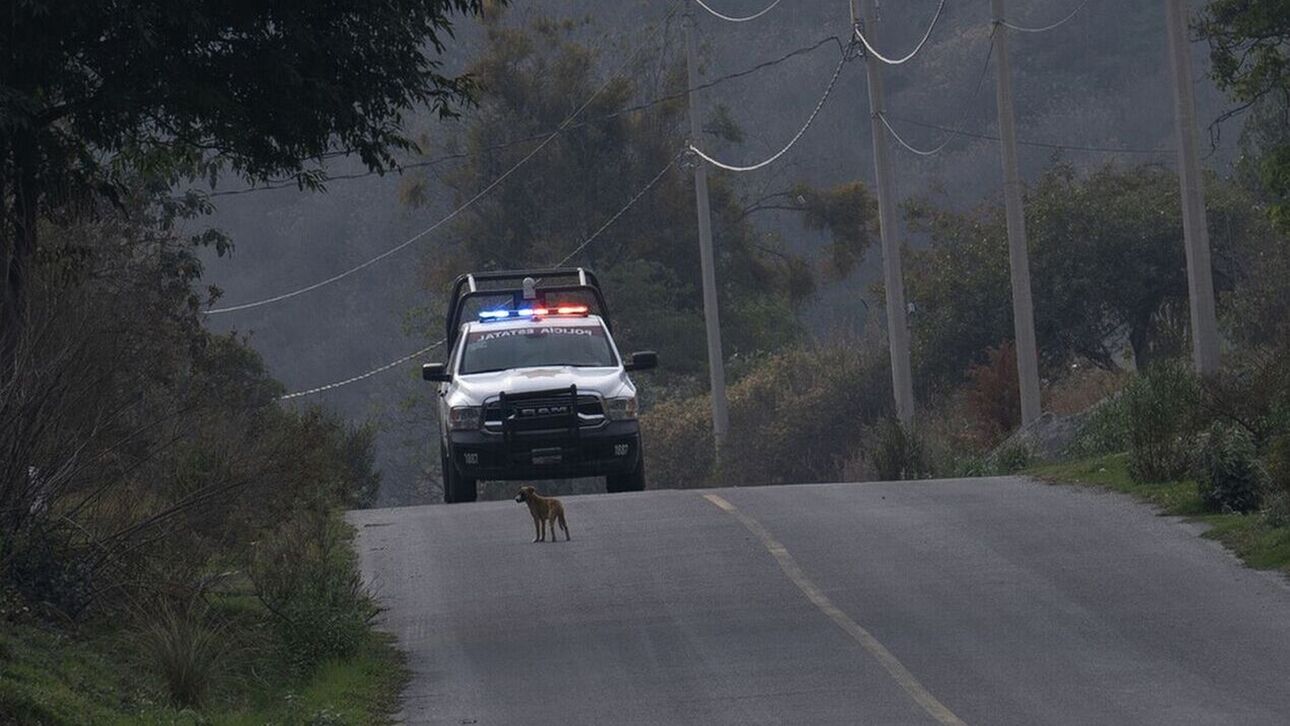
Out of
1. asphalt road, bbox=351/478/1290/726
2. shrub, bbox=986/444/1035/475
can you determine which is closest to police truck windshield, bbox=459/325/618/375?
asphalt road, bbox=351/478/1290/726

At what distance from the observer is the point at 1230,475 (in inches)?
685

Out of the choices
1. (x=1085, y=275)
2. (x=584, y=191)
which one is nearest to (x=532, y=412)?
(x=1085, y=275)

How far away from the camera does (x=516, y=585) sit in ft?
50.9

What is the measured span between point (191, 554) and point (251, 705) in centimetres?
221

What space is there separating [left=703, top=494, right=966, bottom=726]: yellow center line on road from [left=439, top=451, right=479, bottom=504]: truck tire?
481 cm

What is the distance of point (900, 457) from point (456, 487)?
684cm

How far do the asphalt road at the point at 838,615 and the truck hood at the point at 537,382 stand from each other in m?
2.38

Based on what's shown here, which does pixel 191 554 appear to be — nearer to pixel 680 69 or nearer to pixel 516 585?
pixel 516 585

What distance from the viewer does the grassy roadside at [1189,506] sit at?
50.3 feet

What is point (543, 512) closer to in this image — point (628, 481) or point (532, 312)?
point (628, 481)

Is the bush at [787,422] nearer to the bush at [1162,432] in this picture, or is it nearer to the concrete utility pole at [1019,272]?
the concrete utility pole at [1019,272]

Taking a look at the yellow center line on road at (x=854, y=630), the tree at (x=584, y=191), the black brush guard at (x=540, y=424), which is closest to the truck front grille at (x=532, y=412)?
the black brush guard at (x=540, y=424)

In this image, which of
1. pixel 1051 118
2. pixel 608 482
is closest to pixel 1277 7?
pixel 608 482

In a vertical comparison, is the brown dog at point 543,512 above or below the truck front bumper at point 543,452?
below
